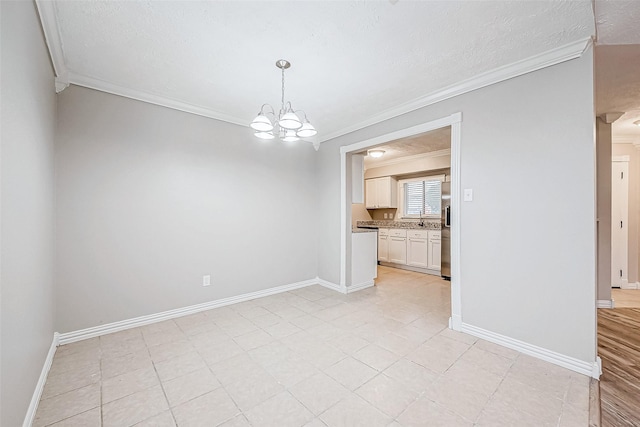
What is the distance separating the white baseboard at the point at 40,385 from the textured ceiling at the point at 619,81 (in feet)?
15.4

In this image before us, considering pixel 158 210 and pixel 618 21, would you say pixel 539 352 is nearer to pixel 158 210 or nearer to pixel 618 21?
pixel 618 21

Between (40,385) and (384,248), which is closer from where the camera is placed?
(40,385)

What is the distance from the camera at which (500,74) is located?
240cm

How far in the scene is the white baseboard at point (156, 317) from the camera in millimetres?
2512

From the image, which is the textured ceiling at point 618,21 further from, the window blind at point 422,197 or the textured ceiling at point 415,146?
the window blind at point 422,197

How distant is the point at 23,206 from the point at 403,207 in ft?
21.2

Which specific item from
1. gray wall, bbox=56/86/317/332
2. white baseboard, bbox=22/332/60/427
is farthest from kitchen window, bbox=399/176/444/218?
white baseboard, bbox=22/332/60/427

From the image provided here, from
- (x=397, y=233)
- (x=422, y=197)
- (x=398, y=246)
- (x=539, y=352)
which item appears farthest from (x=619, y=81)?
(x=398, y=246)

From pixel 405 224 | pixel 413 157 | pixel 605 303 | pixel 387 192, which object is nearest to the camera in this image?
pixel 605 303

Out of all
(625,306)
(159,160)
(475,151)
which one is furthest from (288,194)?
(625,306)

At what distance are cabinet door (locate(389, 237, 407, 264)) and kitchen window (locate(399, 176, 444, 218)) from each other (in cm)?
87

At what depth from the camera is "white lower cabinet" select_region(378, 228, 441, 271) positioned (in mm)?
5344

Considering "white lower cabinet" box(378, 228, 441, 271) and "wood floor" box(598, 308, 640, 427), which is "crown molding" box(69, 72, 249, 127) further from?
"wood floor" box(598, 308, 640, 427)

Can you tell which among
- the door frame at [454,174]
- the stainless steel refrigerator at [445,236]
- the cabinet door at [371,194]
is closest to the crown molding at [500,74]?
the door frame at [454,174]
